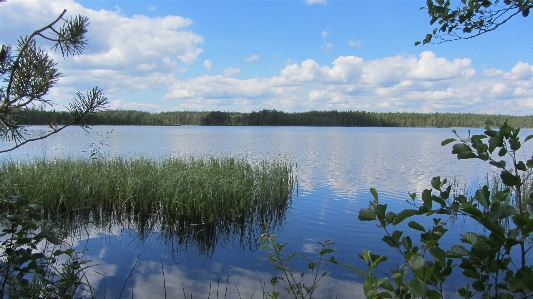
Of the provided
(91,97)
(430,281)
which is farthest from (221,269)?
(430,281)

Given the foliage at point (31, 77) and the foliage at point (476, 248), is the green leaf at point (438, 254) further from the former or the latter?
the foliage at point (31, 77)

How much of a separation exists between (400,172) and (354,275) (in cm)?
1327

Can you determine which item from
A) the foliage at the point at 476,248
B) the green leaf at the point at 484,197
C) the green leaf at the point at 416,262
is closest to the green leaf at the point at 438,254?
the foliage at the point at 476,248

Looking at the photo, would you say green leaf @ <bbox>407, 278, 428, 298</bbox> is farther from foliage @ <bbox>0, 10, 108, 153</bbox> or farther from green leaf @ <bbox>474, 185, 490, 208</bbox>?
foliage @ <bbox>0, 10, 108, 153</bbox>

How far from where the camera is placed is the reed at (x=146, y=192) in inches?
350

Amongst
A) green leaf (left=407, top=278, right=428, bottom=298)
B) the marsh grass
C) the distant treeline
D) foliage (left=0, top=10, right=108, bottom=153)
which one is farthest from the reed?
the distant treeline

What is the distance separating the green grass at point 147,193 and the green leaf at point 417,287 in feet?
25.4

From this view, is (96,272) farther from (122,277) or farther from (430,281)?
(430,281)

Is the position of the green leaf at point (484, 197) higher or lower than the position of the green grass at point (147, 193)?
higher

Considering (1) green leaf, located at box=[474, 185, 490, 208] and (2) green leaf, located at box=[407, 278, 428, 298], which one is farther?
(1) green leaf, located at box=[474, 185, 490, 208]

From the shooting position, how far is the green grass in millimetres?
8898

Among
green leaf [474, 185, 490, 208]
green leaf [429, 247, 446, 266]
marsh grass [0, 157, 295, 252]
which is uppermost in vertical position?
green leaf [474, 185, 490, 208]

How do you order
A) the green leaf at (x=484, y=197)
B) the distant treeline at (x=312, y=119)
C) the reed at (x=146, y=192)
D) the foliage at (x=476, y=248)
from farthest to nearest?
the distant treeline at (x=312, y=119) → the reed at (x=146, y=192) → the green leaf at (x=484, y=197) → the foliage at (x=476, y=248)

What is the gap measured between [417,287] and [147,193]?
9.08 metres
